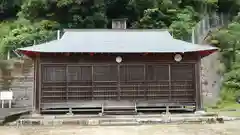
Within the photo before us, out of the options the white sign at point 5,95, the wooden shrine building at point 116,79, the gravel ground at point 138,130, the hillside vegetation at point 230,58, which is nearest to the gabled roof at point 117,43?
the wooden shrine building at point 116,79

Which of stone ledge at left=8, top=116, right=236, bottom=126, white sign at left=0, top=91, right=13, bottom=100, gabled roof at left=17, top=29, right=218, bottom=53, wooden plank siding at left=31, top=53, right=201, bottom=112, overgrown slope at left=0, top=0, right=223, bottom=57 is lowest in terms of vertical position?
stone ledge at left=8, top=116, right=236, bottom=126

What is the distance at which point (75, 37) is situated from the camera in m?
17.6

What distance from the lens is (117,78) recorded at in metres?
15.9

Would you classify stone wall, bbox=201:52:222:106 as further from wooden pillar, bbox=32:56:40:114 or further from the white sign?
the white sign

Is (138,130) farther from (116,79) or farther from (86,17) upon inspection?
(86,17)

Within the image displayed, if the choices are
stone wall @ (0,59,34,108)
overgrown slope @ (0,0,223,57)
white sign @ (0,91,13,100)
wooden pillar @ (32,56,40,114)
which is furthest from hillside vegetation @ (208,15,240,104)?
white sign @ (0,91,13,100)

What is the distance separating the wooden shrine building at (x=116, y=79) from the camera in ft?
51.6

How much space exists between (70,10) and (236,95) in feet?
50.5

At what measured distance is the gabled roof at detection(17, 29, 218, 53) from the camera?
15398mm

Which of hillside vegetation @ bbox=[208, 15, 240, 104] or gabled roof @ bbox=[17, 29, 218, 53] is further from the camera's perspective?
hillside vegetation @ bbox=[208, 15, 240, 104]

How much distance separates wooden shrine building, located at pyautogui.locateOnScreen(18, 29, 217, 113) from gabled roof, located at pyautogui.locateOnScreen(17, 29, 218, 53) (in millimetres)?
45

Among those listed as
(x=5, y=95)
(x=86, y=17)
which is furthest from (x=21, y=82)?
(x=86, y=17)

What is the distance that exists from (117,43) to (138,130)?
17.8 feet

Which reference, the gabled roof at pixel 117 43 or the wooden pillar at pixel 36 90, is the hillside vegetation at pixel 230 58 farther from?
the wooden pillar at pixel 36 90
